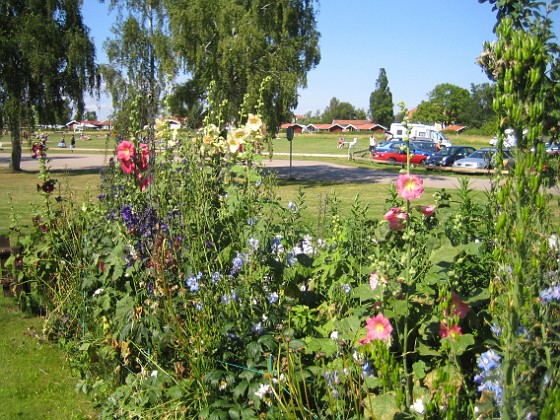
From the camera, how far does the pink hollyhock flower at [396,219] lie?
7.99 feet

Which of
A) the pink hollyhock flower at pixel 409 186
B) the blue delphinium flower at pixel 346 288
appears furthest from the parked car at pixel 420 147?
the pink hollyhock flower at pixel 409 186

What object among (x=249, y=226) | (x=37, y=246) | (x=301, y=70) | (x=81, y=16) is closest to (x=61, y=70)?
(x=81, y=16)

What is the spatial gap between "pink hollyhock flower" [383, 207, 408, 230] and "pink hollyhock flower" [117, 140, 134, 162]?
2.17 meters

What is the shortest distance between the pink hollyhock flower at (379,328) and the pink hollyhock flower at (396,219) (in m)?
0.43

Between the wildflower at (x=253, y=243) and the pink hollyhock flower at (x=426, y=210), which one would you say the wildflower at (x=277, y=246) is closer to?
the wildflower at (x=253, y=243)

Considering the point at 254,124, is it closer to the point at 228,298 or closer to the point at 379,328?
the point at 228,298

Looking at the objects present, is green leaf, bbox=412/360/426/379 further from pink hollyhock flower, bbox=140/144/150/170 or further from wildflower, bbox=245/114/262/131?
pink hollyhock flower, bbox=140/144/150/170

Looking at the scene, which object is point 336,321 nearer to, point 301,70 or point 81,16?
point 301,70

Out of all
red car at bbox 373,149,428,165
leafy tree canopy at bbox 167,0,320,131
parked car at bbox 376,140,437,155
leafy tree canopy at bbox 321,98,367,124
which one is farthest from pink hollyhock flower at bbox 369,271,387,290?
leafy tree canopy at bbox 321,98,367,124

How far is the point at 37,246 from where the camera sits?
4.55 m

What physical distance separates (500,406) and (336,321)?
3.85 ft

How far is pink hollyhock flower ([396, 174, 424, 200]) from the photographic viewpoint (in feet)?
7.55

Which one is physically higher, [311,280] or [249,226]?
[249,226]

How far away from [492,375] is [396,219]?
2.81 feet
